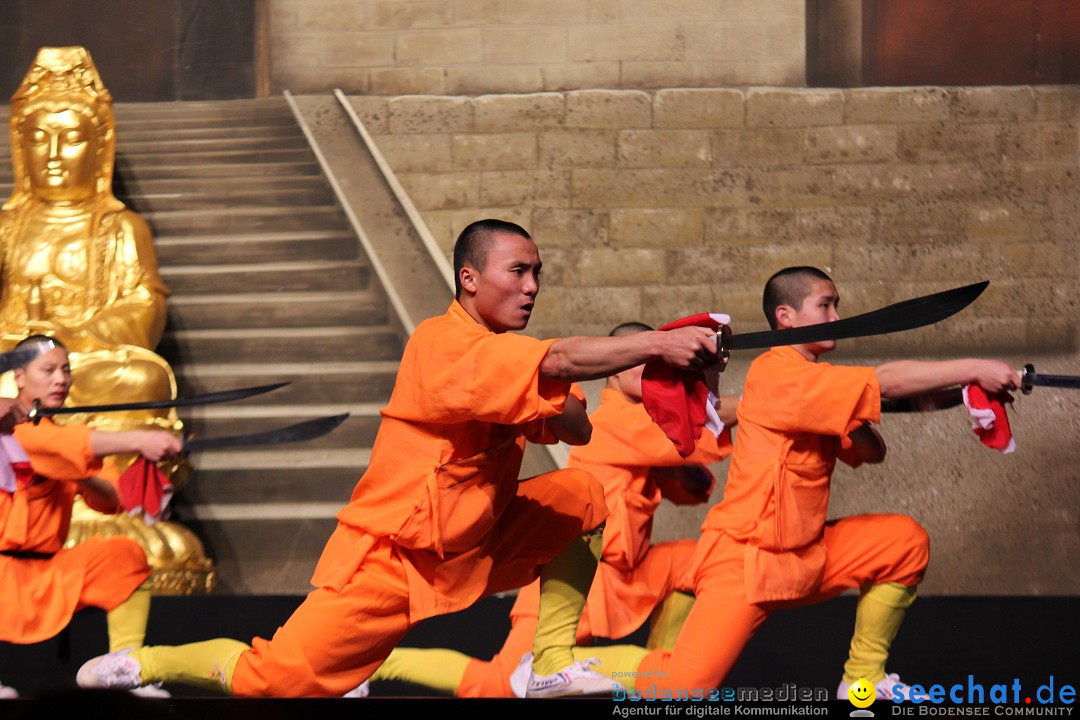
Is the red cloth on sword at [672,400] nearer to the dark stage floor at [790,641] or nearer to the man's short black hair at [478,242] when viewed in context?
the man's short black hair at [478,242]

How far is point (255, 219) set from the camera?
456 cm

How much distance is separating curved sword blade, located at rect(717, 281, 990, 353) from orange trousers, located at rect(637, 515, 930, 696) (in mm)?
751

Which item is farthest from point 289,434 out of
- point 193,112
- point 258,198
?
point 193,112

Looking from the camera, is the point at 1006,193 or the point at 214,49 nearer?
the point at 1006,193

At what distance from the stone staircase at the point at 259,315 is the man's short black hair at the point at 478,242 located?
2065 mm

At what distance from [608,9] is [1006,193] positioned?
5.32 feet

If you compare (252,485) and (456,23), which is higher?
(456,23)

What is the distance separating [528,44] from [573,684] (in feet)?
9.10

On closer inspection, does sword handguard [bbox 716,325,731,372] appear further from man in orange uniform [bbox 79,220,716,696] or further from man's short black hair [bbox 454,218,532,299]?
man's short black hair [bbox 454,218,532,299]

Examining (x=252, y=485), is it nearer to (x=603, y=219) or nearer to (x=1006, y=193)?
(x=603, y=219)

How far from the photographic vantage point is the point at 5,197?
4703 mm

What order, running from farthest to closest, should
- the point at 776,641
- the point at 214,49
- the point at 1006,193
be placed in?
the point at 214,49 < the point at 1006,193 < the point at 776,641

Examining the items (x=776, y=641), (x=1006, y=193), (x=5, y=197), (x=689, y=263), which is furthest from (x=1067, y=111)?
(x=5, y=197)

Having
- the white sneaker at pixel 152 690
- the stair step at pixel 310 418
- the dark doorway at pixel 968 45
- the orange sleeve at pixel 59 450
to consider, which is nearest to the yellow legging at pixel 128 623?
the white sneaker at pixel 152 690
